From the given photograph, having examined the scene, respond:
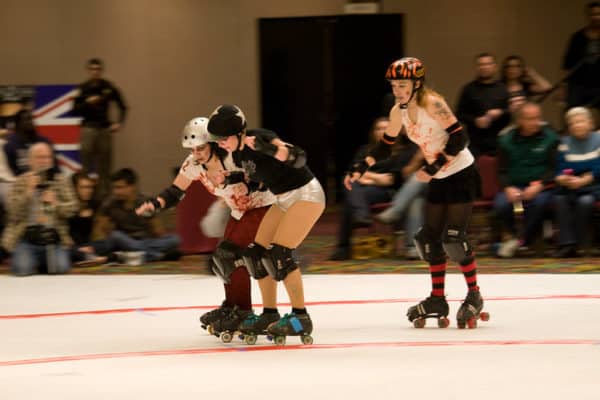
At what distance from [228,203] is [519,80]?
4381 millimetres

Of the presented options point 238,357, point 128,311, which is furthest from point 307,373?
point 128,311

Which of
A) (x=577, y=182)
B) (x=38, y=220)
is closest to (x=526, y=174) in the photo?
(x=577, y=182)

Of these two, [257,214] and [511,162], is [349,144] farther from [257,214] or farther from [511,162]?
[257,214]

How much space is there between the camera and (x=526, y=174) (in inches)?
320

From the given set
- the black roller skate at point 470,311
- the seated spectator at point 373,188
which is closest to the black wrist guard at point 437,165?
the black roller skate at point 470,311

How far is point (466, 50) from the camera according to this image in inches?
430

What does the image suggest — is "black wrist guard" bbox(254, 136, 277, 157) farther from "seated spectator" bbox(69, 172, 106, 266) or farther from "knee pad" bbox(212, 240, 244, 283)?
"seated spectator" bbox(69, 172, 106, 266)

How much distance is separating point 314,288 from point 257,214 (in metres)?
1.66

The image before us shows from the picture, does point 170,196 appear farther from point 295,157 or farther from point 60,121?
point 60,121

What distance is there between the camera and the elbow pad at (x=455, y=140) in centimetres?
542

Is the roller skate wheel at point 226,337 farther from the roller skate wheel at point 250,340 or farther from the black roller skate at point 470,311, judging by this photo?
the black roller skate at point 470,311

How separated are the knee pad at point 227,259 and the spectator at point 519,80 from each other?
4147 millimetres

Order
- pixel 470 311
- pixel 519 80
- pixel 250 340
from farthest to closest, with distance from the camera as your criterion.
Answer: pixel 519 80, pixel 470 311, pixel 250 340

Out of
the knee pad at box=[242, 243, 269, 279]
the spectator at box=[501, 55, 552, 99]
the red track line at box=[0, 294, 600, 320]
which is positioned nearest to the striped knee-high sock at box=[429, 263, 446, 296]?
the red track line at box=[0, 294, 600, 320]
